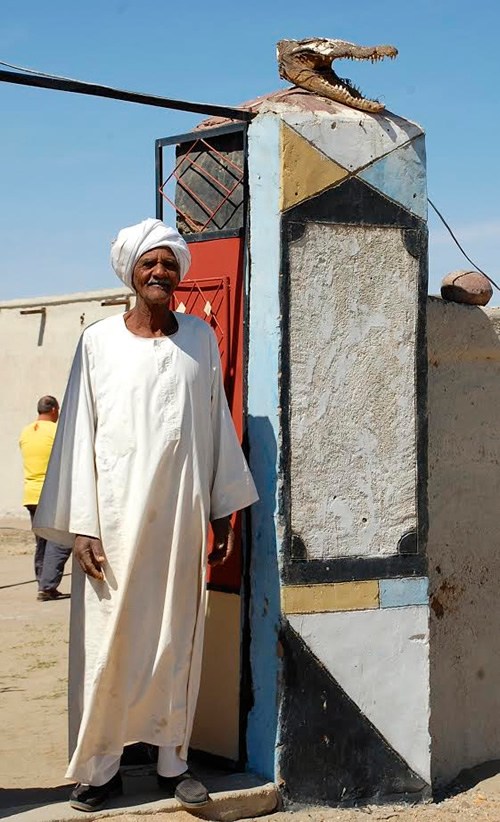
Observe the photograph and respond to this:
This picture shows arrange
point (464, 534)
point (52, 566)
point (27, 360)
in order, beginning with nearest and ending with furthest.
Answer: point (464, 534) → point (52, 566) → point (27, 360)

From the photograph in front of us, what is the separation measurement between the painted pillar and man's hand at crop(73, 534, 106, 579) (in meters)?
0.73

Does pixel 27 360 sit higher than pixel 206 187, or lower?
higher

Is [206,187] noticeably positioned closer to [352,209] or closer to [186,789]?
[352,209]

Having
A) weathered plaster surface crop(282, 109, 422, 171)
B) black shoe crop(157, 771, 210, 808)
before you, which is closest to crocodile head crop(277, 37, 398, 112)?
weathered plaster surface crop(282, 109, 422, 171)

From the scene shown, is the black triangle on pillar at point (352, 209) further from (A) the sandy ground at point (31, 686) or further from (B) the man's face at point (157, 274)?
(A) the sandy ground at point (31, 686)

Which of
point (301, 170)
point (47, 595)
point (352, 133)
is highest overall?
point (352, 133)

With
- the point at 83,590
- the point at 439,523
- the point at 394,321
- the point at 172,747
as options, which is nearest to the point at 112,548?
the point at 83,590

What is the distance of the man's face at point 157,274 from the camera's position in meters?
4.09

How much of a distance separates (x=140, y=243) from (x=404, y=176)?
118 cm

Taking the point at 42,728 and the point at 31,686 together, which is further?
the point at 31,686

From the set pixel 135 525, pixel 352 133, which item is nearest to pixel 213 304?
pixel 352 133

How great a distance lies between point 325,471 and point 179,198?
125 cm

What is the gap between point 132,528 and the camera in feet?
13.0

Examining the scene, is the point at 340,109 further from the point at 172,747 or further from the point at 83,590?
the point at 172,747
